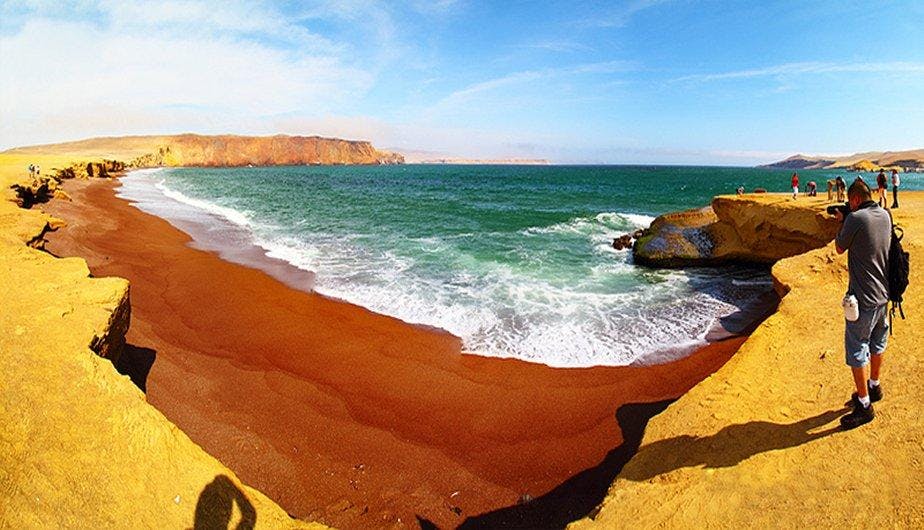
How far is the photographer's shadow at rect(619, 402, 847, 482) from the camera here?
4.16m

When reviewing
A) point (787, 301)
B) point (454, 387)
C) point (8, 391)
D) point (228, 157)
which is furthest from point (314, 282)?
point (228, 157)

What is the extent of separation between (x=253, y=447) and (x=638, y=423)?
5236 millimetres

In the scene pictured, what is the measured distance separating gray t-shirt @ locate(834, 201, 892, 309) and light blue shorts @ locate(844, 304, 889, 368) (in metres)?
0.10

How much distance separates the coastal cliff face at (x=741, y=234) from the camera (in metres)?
13.5

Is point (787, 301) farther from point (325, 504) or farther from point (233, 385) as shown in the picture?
point (233, 385)

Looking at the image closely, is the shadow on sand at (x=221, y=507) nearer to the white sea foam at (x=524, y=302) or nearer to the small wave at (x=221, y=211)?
the white sea foam at (x=524, y=302)

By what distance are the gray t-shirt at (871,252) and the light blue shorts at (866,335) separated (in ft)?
0.33

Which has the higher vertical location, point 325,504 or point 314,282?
point 314,282

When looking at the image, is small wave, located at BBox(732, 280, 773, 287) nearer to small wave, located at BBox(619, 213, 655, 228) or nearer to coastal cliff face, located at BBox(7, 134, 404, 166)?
small wave, located at BBox(619, 213, 655, 228)

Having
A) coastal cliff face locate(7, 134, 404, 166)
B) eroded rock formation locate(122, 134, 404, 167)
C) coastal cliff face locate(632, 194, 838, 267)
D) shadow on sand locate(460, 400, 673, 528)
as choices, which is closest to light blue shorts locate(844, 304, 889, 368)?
shadow on sand locate(460, 400, 673, 528)

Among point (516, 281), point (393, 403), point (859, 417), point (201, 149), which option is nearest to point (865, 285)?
point (859, 417)

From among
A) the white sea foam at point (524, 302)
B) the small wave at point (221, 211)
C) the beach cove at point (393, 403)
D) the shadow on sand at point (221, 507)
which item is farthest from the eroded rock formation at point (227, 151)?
the shadow on sand at point (221, 507)

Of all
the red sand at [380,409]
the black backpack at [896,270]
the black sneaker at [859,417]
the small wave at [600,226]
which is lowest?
the red sand at [380,409]

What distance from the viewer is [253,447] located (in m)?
5.79
